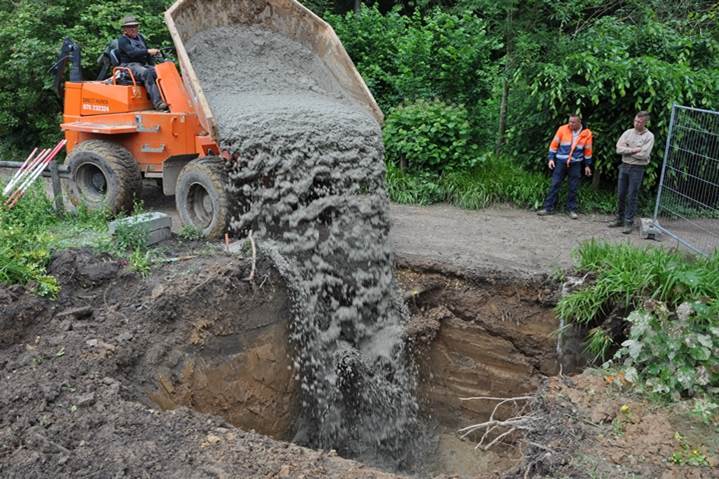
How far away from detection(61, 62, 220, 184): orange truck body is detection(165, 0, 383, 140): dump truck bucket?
57 centimetres

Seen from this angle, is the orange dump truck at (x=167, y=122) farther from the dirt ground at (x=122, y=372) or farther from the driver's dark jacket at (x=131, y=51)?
the dirt ground at (x=122, y=372)

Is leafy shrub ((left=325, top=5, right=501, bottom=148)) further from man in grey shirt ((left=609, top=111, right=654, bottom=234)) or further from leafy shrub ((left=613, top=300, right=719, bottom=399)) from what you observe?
leafy shrub ((left=613, top=300, right=719, bottom=399))

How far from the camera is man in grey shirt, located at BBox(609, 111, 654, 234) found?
8023 millimetres

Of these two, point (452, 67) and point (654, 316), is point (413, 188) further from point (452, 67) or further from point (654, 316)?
A: point (654, 316)

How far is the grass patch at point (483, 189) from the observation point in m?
9.18

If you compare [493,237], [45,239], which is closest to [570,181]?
[493,237]

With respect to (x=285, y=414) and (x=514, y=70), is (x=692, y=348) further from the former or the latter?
(x=514, y=70)

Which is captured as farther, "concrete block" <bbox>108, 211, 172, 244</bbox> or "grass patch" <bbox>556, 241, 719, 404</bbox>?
"concrete block" <bbox>108, 211, 172, 244</bbox>

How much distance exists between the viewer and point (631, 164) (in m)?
8.16

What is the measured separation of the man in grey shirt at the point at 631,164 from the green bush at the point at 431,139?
7.26 feet

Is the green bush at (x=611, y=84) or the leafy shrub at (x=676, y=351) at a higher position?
the green bush at (x=611, y=84)

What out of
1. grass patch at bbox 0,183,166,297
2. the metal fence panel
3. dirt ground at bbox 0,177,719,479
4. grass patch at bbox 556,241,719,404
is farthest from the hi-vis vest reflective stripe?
grass patch at bbox 0,183,166,297

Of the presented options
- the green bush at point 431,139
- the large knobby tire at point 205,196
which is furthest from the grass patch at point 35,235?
the green bush at point 431,139

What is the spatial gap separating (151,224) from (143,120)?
163 cm
